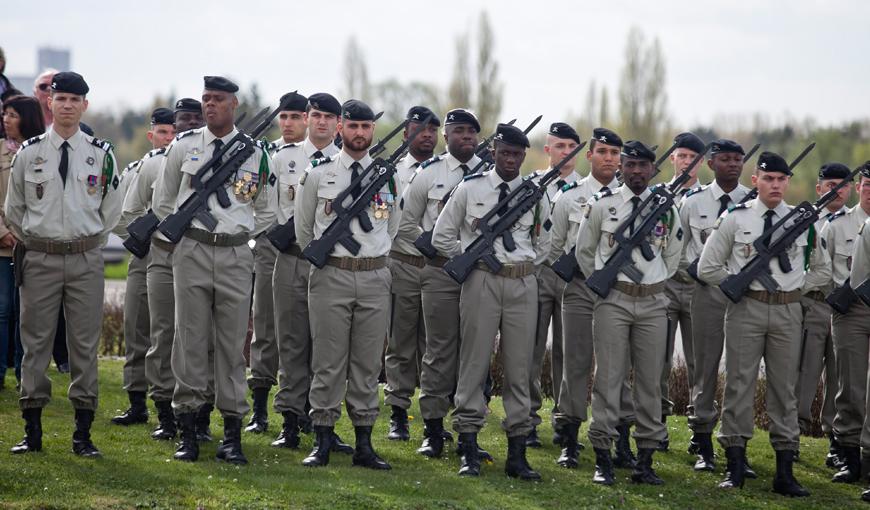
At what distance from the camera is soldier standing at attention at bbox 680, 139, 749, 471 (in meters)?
10.4

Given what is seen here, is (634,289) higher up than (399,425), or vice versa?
(634,289)

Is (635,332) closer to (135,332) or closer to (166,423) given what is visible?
(166,423)

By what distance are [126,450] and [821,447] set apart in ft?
21.3

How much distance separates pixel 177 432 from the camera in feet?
33.2

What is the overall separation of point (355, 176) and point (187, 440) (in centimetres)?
239

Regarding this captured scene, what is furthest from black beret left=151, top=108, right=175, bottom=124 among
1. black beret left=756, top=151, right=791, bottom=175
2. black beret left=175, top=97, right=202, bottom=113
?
black beret left=756, top=151, right=791, bottom=175

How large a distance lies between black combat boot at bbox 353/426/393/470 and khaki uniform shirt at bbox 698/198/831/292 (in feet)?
9.94

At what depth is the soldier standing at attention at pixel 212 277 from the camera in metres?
9.08

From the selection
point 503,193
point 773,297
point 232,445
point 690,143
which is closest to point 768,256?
point 773,297

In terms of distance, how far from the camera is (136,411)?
10758mm

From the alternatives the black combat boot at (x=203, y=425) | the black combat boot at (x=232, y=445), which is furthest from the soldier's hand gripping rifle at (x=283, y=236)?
the black combat boot at (x=232, y=445)

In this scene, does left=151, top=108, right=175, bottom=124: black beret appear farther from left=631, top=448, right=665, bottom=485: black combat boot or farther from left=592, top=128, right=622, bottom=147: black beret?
left=631, top=448, right=665, bottom=485: black combat boot

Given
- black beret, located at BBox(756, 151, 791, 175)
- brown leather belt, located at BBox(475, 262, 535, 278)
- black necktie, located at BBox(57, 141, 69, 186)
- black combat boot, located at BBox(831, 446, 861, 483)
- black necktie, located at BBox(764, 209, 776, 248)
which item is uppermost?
black beret, located at BBox(756, 151, 791, 175)

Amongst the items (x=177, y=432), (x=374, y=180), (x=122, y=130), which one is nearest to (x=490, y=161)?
(x=374, y=180)
